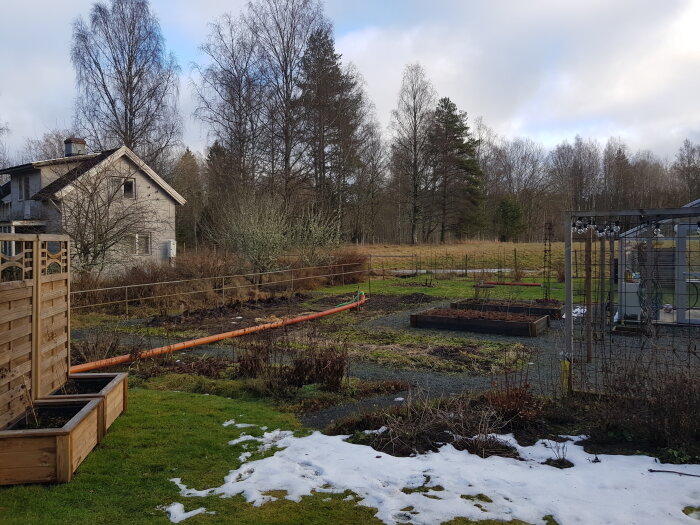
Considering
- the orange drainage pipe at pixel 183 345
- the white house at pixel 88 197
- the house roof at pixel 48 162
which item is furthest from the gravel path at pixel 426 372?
the house roof at pixel 48 162

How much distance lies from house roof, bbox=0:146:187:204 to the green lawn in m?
16.8

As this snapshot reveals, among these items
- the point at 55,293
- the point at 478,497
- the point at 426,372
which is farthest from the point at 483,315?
the point at 55,293

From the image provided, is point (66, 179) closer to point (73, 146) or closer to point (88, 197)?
point (88, 197)

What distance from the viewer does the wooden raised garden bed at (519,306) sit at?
14.5 metres

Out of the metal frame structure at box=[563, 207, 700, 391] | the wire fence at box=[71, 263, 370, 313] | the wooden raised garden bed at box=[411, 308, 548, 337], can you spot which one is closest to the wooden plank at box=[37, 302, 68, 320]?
the metal frame structure at box=[563, 207, 700, 391]

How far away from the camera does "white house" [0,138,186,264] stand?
65.5 feet

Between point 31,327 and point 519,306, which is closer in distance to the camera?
point 31,327

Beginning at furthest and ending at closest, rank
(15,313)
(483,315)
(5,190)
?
(5,190)
(483,315)
(15,313)

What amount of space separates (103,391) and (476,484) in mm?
3838

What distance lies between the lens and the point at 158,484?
435 centimetres

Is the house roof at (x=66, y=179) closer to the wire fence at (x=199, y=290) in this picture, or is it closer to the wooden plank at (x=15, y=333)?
the wire fence at (x=199, y=290)

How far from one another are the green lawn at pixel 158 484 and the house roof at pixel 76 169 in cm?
1675

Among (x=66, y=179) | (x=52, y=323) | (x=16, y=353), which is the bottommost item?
(x=16, y=353)

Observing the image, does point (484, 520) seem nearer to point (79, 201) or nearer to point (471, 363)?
point (471, 363)
